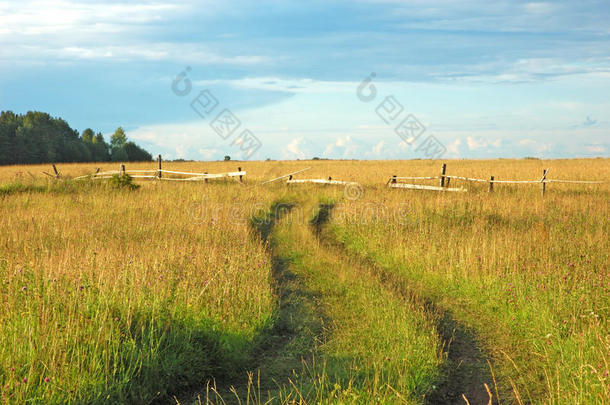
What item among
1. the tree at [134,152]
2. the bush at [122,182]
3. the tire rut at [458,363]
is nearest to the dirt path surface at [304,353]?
the tire rut at [458,363]

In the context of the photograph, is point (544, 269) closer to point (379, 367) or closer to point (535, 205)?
point (379, 367)

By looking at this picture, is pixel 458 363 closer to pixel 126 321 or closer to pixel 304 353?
pixel 304 353

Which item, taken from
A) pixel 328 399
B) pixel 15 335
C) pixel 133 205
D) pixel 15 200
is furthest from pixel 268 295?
pixel 15 200

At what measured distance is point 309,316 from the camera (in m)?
6.90

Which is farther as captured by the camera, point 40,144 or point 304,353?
point 40,144

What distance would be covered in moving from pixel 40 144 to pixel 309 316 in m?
67.5

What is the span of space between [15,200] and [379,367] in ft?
51.8

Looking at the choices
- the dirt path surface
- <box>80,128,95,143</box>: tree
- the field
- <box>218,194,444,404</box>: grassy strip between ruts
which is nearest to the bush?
the field

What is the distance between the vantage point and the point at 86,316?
16.6ft

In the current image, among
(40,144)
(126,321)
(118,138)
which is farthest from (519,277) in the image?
(118,138)

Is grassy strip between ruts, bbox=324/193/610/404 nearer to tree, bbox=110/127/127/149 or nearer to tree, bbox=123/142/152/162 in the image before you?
tree, bbox=123/142/152/162

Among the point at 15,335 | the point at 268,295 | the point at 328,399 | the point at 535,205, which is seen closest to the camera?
the point at 328,399

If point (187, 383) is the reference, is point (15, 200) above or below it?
above

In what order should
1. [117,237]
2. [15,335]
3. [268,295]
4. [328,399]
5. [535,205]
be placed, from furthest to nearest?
[535,205]
[117,237]
[268,295]
[15,335]
[328,399]
